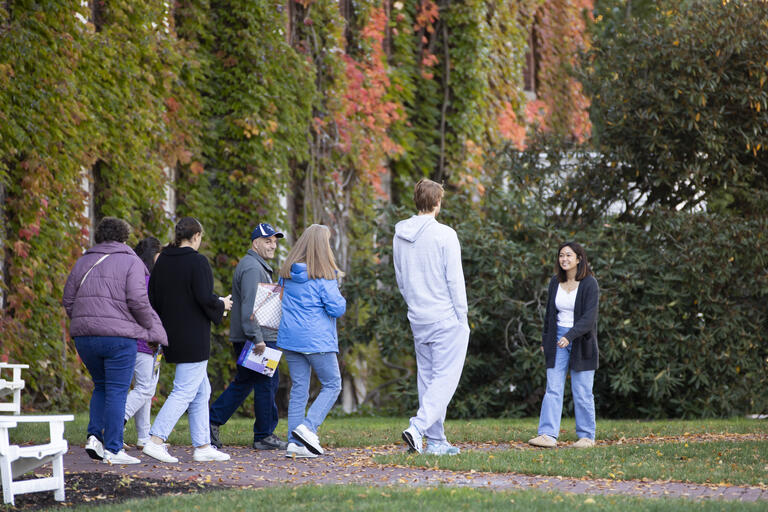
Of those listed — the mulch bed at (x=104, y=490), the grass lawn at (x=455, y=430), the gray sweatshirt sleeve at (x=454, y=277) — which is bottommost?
the grass lawn at (x=455, y=430)

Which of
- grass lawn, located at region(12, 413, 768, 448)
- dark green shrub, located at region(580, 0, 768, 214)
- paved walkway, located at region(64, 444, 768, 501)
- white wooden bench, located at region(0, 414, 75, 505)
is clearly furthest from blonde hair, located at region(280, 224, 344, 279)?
dark green shrub, located at region(580, 0, 768, 214)

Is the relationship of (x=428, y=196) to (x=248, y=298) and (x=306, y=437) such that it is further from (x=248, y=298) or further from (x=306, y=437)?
(x=306, y=437)

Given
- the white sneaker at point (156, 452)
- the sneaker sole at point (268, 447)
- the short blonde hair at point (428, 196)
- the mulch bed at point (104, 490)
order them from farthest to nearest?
the sneaker sole at point (268, 447)
the short blonde hair at point (428, 196)
the white sneaker at point (156, 452)
the mulch bed at point (104, 490)

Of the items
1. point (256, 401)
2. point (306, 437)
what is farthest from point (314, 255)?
point (256, 401)

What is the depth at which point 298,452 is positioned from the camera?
25.5 feet

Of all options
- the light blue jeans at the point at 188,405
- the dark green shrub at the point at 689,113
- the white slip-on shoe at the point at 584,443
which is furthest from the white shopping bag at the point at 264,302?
the dark green shrub at the point at 689,113

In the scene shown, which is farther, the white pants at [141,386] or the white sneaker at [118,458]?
the white pants at [141,386]

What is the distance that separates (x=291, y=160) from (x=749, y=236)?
640 centimetres

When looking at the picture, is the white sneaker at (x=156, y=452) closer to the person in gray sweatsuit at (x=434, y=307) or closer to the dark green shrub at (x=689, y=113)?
the person in gray sweatsuit at (x=434, y=307)

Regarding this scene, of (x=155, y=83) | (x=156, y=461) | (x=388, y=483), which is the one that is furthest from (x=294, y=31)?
(x=388, y=483)

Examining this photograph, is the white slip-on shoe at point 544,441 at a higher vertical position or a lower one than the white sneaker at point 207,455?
lower

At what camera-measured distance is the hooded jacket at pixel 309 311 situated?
7.72 metres

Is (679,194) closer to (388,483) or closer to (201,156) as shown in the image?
(201,156)

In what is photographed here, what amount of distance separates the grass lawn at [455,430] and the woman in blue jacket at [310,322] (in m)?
0.96
